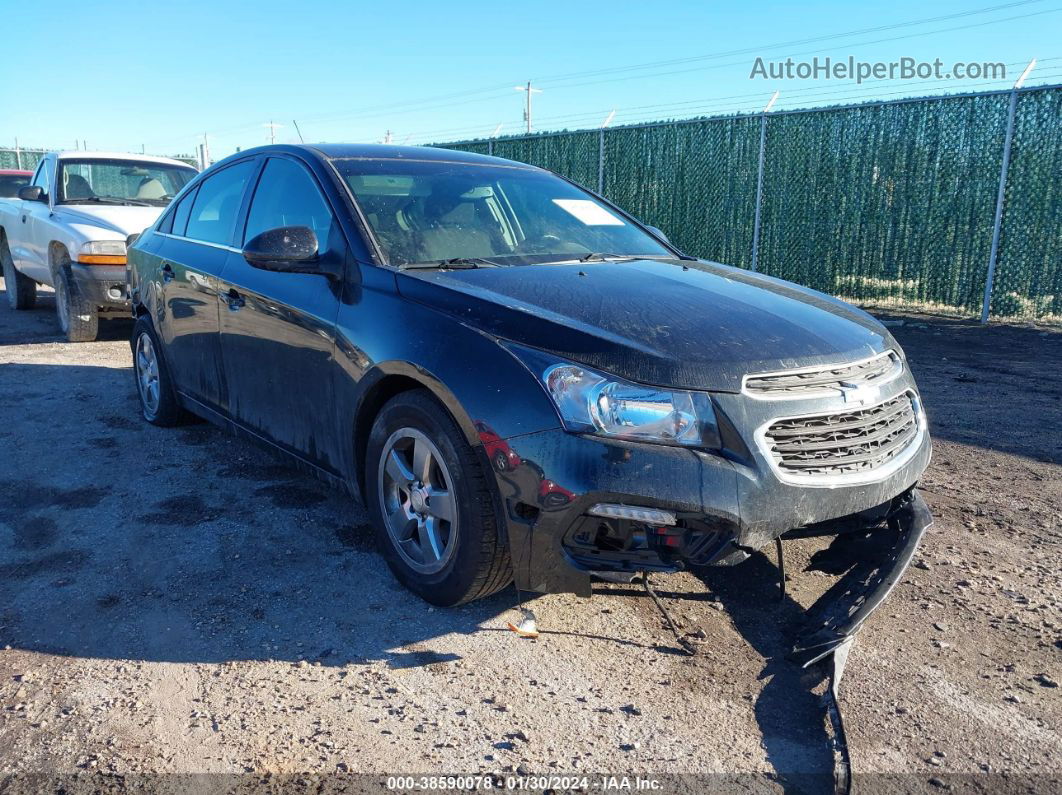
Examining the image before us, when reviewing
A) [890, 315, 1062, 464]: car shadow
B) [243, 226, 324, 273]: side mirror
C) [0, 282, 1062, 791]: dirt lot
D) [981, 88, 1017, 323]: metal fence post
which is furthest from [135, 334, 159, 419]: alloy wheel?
[981, 88, 1017, 323]: metal fence post

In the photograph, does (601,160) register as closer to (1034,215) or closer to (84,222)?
(1034,215)

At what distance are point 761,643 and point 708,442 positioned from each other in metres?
0.80

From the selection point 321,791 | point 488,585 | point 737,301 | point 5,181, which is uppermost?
point 5,181

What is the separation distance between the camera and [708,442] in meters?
2.53

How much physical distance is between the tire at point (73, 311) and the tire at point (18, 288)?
7.58 feet

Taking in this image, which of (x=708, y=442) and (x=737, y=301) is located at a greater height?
(x=737, y=301)

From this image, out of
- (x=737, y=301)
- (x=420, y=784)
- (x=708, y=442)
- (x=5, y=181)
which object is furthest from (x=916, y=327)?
(x=5, y=181)

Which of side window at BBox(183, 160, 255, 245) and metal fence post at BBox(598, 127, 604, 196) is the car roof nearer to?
side window at BBox(183, 160, 255, 245)

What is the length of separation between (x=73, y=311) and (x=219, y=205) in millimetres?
4556

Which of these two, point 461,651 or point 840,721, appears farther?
point 461,651

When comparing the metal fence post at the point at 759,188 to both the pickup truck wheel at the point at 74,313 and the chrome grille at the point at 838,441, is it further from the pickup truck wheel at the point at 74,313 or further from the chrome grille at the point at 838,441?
the chrome grille at the point at 838,441

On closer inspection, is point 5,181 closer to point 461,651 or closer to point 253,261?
point 253,261

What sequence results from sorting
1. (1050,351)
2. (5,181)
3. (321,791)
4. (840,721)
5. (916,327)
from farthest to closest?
(5,181) → (916,327) → (1050,351) → (840,721) → (321,791)

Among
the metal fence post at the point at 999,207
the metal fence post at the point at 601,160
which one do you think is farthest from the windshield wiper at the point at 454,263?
the metal fence post at the point at 601,160
